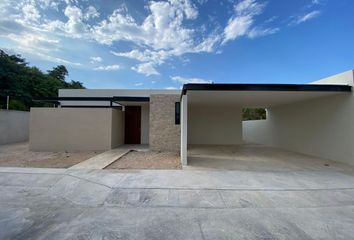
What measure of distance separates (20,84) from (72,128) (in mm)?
17957

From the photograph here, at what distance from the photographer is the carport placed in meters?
6.43

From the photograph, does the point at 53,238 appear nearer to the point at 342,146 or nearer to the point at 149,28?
the point at 342,146

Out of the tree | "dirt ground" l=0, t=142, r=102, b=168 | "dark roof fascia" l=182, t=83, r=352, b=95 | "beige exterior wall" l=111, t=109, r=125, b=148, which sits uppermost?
the tree

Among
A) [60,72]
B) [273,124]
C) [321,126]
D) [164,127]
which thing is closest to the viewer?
[321,126]

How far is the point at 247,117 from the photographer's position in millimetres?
22062

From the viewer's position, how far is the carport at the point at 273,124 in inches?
253

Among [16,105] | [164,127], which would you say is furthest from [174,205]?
[16,105]

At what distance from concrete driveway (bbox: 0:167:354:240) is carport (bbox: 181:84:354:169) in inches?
72.1

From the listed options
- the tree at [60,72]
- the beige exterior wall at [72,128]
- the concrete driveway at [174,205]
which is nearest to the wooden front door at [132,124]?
the beige exterior wall at [72,128]

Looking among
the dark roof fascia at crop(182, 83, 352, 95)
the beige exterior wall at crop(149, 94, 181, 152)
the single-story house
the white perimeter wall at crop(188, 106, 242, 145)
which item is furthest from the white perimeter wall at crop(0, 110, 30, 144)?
the dark roof fascia at crop(182, 83, 352, 95)

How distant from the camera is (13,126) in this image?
1304 cm

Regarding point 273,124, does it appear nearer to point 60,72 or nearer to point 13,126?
point 13,126

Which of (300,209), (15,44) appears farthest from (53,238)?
(15,44)

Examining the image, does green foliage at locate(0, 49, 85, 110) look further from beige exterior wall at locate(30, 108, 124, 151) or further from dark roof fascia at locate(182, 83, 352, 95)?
dark roof fascia at locate(182, 83, 352, 95)
